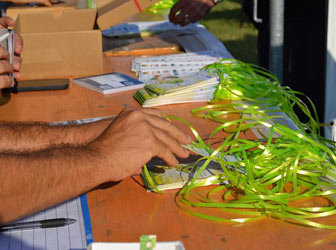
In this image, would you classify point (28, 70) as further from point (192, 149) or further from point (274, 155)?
point (274, 155)

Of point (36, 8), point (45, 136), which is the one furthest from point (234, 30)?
point (45, 136)

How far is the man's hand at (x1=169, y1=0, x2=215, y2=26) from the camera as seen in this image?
2795 millimetres

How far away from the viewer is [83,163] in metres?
1.11

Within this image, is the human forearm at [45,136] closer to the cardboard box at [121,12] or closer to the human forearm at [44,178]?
the human forearm at [44,178]

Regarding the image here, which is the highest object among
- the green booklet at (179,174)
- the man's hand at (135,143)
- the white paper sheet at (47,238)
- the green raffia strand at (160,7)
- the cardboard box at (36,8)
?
the cardboard box at (36,8)

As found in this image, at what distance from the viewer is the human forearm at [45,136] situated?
1341mm

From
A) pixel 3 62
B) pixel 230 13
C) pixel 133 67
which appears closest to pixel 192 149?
pixel 3 62

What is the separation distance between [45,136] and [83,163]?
305 millimetres

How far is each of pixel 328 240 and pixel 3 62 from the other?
1144 mm

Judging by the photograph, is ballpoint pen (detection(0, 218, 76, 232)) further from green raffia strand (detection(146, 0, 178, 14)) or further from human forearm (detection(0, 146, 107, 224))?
green raffia strand (detection(146, 0, 178, 14))

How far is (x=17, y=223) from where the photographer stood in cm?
107

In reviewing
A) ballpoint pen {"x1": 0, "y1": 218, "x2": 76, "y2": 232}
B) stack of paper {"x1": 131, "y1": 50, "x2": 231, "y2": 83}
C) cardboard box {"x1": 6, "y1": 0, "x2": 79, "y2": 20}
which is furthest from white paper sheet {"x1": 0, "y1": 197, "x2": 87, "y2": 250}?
cardboard box {"x1": 6, "y1": 0, "x2": 79, "y2": 20}

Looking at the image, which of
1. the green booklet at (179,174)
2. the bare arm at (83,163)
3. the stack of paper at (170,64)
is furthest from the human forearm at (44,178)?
the stack of paper at (170,64)

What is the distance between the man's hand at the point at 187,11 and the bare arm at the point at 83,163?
1636mm
